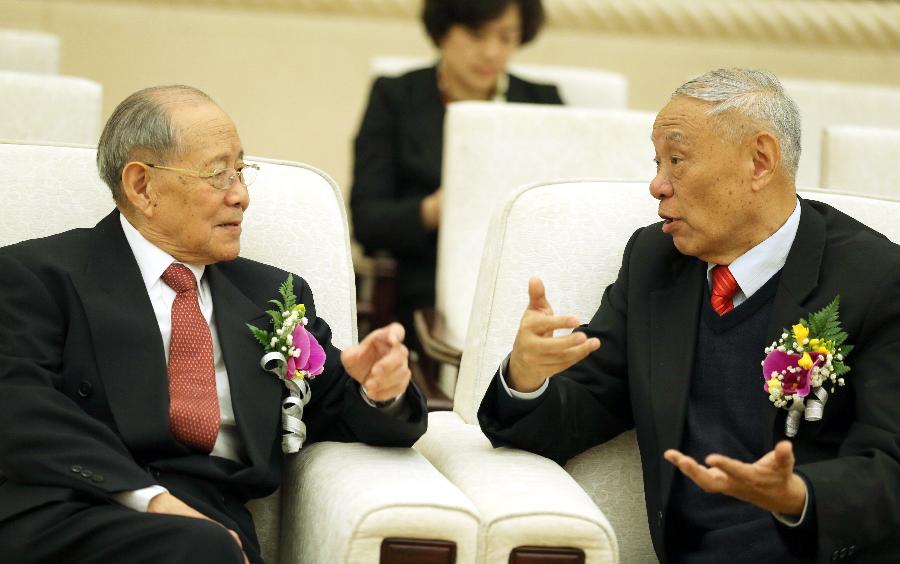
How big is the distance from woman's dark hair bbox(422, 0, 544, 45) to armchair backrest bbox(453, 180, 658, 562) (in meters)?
1.80

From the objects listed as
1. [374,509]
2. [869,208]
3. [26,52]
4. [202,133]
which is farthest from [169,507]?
[26,52]

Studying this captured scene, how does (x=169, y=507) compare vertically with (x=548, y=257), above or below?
below

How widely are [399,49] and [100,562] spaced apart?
158 inches

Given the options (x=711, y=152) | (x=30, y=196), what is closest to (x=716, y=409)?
(x=711, y=152)

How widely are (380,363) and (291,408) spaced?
0.89ft

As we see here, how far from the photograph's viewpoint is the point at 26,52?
4.85 m

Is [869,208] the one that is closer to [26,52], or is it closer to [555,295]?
[555,295]

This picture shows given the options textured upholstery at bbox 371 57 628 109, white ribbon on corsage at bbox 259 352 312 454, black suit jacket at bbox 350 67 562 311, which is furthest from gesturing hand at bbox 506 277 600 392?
textured upholstery at bbox 371 57 628 109

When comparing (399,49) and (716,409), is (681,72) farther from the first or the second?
(716,409)

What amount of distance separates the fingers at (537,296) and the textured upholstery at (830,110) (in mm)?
2688

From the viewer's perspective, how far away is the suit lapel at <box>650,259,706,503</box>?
2750 millimetres

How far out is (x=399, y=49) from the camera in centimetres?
609

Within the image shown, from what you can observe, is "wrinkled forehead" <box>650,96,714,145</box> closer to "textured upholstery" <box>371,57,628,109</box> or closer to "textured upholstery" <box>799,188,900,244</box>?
"textured upholstery" <box>799,188,900,244</box>

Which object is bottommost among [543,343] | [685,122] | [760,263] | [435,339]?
[435,339]
